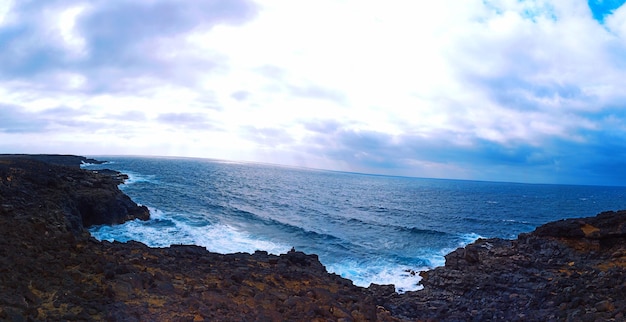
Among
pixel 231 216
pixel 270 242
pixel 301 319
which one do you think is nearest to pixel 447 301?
pixel 301 319

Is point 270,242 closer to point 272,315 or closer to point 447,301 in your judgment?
point 447,301

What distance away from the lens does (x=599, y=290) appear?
17.2 meters

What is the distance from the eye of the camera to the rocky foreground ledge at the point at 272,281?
1073cm

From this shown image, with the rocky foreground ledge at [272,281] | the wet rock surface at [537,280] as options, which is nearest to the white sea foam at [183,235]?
the rocky foreground ledge at [272,281]

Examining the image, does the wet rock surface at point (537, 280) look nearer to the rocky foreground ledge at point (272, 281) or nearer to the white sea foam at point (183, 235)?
Result: the rocky foreground ledge at point (272, 281)

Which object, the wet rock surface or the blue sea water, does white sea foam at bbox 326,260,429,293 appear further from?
the wet rock surface

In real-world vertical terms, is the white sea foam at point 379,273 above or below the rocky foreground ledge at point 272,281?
below

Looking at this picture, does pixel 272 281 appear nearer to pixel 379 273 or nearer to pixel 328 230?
pixel 379 273

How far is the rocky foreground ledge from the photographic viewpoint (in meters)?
10.7

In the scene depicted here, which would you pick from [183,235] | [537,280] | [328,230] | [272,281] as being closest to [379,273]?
[537,280]

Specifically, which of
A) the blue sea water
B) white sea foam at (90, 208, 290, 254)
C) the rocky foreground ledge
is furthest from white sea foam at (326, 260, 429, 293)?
white sea foam at (90, 208, 290, 254)

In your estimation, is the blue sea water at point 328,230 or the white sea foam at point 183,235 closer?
the blue sea water at point 328,230

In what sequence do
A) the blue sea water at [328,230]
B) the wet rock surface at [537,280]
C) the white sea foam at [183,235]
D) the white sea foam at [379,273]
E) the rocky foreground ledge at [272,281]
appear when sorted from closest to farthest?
the rocky foreground ledge at [272,281], the wet rock surface at [537,280], the white sea foam at [379,273], the blue sea water at [328,230], the white sea foam at [183,235]

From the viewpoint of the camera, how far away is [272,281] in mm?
16078
